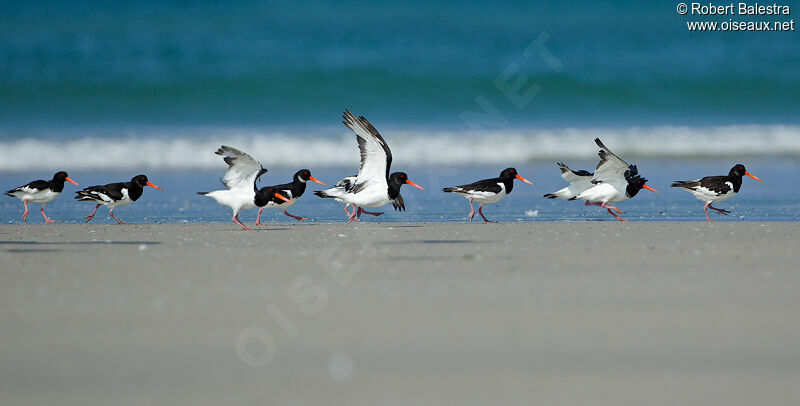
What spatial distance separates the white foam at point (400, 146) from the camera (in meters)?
14.7

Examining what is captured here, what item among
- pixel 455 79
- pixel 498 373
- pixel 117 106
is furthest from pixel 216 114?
pixel 498 373

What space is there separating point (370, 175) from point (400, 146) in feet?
26.7

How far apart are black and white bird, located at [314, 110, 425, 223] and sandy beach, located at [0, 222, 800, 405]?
2.77 meters

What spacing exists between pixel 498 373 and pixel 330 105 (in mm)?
18479

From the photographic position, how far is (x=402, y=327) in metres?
2.72

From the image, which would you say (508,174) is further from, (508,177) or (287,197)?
(287,197)

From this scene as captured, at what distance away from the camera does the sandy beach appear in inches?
84.0

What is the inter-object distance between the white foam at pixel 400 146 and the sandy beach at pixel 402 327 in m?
10.3

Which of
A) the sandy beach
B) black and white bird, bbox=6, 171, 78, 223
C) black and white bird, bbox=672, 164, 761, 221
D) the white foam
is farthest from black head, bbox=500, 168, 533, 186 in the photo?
the white foam

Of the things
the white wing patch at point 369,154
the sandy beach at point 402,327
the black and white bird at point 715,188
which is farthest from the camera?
the black and white bird at point 715,188

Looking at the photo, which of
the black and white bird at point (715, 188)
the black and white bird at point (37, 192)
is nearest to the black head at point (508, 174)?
the black and white bird at point (715, 188)

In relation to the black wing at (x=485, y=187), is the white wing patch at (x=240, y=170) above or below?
above

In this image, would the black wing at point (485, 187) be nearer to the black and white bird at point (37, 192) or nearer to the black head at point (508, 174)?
the black head at point (508, 174)

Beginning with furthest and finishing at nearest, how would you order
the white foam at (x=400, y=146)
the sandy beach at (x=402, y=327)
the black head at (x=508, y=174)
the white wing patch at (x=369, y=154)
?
the white foam at (x=400, y=146) < the black head at (x=508, y=174) < the white wing patch at (x=369, y=154) < the sandy beach at (x=402, y=327)
